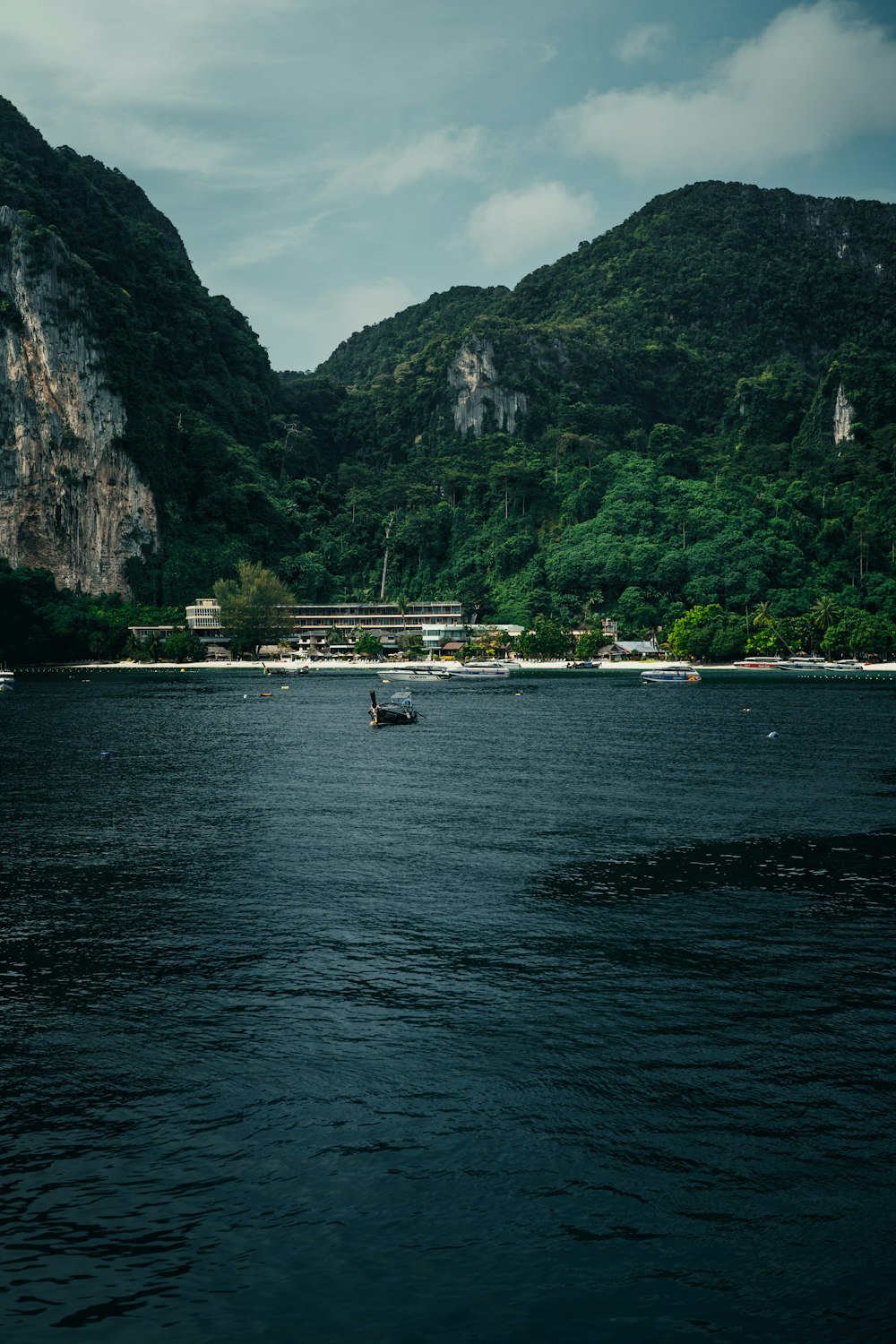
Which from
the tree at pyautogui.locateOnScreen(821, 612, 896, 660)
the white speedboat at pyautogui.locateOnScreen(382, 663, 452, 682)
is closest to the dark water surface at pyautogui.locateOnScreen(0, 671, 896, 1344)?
the white speedboat at pyautogui.locateOnScreen(382, 663, 452, 682)

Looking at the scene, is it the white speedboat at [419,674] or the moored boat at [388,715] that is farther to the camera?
the white speedboat at [419,674]

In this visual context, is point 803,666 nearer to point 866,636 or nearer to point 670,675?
point 866,636

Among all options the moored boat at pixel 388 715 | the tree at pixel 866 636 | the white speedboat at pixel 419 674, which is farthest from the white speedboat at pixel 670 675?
the moored boat at pixel 388 715

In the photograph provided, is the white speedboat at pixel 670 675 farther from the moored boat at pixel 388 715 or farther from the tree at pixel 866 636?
the moored boat at pixel 388 715

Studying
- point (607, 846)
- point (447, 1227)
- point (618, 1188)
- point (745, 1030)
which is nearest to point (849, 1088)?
point (745, 1030)

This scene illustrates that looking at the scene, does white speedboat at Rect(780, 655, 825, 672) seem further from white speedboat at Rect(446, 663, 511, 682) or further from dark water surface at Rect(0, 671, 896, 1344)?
dark water surface at Rect(0, 671, 896, 1344)

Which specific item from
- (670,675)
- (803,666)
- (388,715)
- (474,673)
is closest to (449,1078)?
(388,715)
